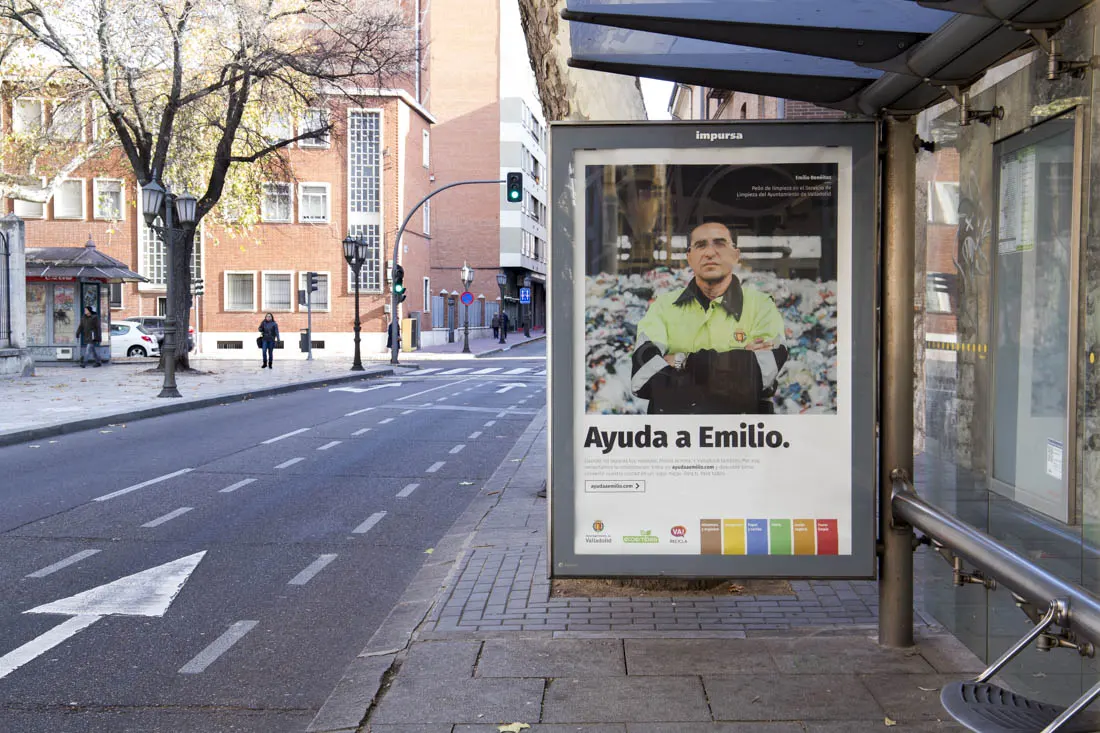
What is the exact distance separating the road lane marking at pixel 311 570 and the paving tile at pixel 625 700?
2.85m

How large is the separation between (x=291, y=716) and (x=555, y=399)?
1741 millimetres

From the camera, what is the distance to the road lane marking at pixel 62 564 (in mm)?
6872

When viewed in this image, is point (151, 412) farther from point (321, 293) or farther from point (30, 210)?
point (30, 210)

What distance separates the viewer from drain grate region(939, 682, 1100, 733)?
110 inches

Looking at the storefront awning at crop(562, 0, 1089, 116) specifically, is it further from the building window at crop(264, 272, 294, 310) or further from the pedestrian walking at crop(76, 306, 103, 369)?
the building window at crop(264, 272, 294, 310)

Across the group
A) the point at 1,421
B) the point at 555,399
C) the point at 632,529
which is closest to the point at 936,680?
the point at 632,529

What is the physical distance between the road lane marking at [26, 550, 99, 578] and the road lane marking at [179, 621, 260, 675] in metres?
1.86

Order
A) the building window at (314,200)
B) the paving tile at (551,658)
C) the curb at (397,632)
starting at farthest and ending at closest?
the building window at (314,200), the paving tile at (551,658), the curb at (397,632)

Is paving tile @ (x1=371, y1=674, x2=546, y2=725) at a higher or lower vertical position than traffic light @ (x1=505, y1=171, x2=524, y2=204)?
lower

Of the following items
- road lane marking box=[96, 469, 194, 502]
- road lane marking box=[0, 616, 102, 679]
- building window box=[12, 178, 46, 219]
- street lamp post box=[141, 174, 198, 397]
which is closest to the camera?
road lane marking box=[0, 616, 102, 679]

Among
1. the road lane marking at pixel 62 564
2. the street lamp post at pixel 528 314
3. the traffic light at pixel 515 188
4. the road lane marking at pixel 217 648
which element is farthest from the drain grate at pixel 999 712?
the street lamp post at pixel 528 314

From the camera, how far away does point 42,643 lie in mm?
5398

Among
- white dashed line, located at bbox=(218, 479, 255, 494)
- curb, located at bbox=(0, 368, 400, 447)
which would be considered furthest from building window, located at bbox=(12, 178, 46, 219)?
white dashed line, located at bbox=(218, 479, 255, 494)

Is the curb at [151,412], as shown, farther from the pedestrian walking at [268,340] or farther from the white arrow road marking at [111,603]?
the white arrow road marking at [111,603]
